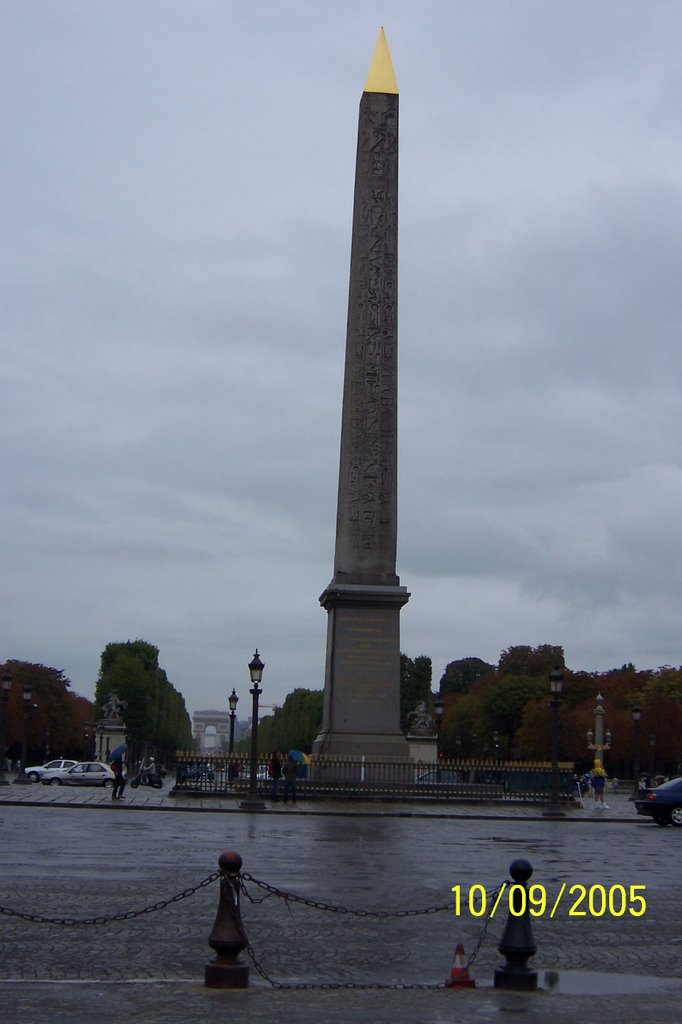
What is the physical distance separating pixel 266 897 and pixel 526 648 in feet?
323

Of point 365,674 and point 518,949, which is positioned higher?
point 365,674

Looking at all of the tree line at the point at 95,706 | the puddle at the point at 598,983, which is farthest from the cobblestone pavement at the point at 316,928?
the tree line at the point at 95,706

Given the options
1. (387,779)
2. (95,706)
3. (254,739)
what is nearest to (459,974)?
(254,739)

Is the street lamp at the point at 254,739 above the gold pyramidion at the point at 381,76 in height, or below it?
below

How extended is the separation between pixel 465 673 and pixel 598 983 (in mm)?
139414

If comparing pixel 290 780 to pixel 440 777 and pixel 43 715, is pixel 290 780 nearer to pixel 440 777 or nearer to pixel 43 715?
pixel 440 777

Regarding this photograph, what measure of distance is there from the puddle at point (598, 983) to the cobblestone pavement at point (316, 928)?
0.03 metres

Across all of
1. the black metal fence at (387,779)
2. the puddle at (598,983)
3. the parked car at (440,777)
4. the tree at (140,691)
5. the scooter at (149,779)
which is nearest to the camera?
the puddle at (598,983)

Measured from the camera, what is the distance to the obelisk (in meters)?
35.9

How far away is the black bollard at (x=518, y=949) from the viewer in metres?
8.91

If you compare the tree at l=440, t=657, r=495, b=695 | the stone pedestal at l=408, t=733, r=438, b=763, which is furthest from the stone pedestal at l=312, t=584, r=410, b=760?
the tree at l=440, t=657, r=495, b=695
